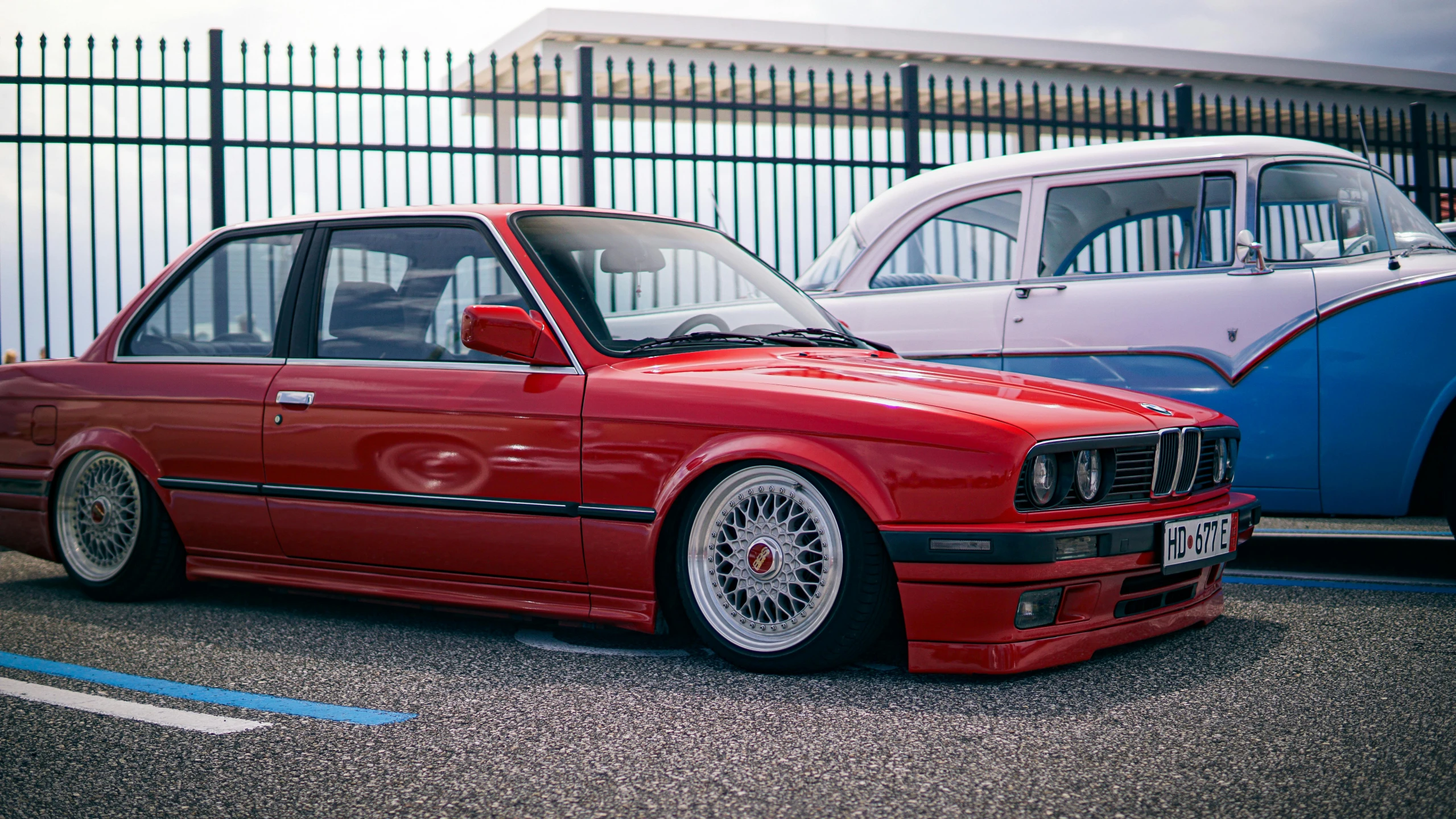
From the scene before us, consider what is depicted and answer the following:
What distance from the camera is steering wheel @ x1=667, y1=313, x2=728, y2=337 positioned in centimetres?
421

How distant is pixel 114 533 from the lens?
4.81 m

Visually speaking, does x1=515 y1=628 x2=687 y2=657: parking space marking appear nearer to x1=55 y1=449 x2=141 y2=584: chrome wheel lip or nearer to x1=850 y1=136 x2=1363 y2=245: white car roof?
x1=55 y1=449 x2=141 y2=584: chrome wheel lip

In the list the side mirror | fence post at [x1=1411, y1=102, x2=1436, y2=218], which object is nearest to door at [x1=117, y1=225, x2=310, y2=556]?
the side mirror

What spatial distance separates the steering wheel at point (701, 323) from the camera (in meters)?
4.21

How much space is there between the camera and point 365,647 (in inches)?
158

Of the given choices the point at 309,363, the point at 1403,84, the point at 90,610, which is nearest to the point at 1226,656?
the point at 309,363

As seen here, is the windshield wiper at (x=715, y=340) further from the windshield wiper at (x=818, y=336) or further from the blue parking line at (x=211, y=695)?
the blue parking line at (x=211, y=695)

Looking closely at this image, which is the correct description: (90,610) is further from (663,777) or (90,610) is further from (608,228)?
(663,777)

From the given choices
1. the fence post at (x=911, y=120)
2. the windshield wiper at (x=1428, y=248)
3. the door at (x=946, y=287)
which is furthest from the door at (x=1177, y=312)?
the fence post at (x=911, y=120)

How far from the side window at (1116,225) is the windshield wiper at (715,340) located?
1.92 m

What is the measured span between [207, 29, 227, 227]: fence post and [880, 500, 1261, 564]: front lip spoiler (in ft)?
24.2

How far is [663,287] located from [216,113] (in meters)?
6.07

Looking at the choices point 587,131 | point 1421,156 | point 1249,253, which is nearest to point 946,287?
point 1249,253

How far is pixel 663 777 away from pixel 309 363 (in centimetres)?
240
